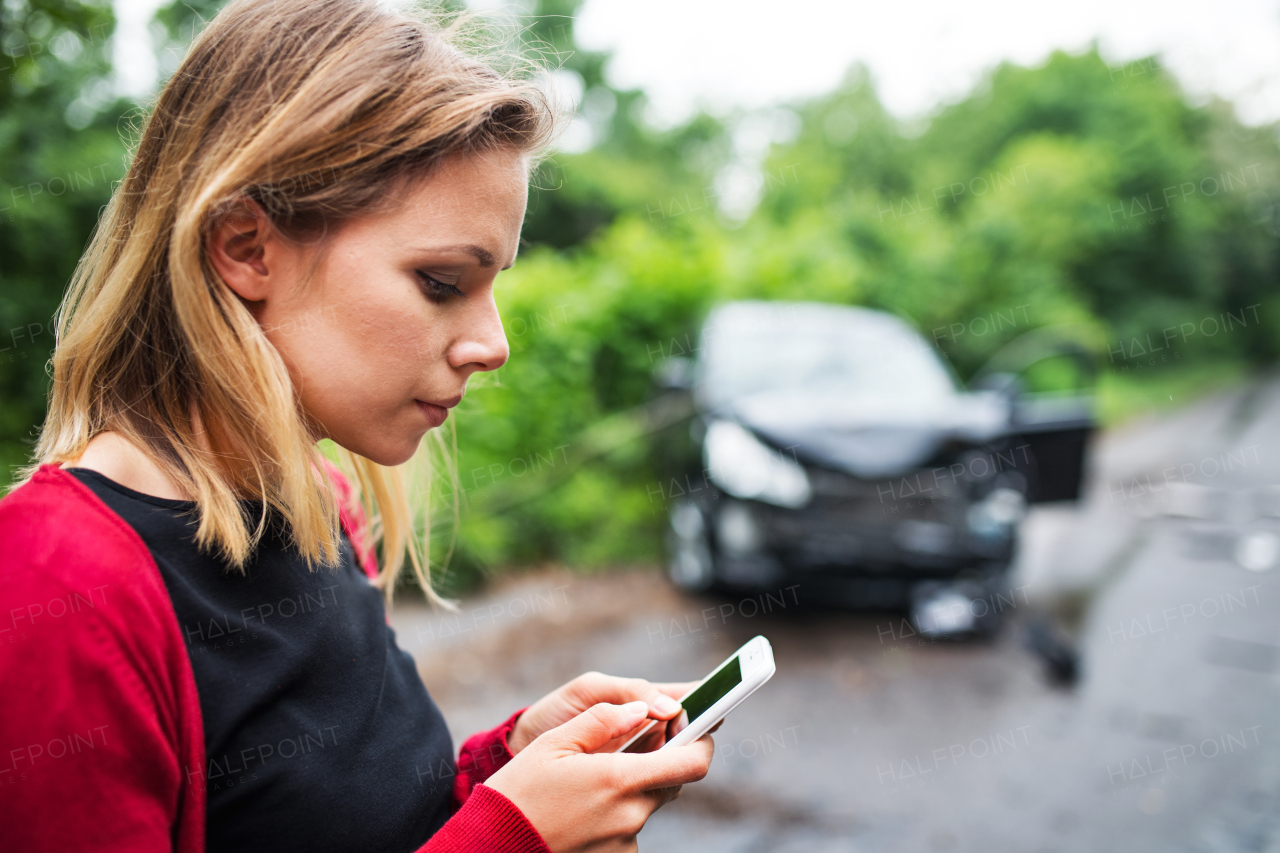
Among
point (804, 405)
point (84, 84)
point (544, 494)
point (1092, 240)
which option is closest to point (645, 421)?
point (544, 494)

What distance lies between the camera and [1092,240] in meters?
18.1

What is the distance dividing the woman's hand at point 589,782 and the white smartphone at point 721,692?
0.19 feet

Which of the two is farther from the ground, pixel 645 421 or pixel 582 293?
pixel 582 293

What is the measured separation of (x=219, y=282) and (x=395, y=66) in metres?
0.35

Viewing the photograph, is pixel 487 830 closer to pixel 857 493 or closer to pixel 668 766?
pixel 668 766

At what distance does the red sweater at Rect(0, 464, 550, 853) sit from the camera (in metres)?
0.73

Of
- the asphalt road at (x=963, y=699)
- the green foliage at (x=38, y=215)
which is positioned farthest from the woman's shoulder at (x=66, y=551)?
the green foliage at (x=38, y=215)

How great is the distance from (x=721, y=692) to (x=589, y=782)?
308 millimetres

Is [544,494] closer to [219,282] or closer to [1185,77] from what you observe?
[219,282]

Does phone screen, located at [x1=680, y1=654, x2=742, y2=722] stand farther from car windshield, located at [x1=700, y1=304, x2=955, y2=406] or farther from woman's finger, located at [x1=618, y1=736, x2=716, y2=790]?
car windshield, located at [x1=700, y1=304, x2=955, y2=406]

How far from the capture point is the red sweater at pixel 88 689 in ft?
2.39

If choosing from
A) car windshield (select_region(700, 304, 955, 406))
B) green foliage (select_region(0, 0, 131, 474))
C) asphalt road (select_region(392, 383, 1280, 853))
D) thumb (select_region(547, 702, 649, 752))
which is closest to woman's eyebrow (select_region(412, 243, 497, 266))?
thumb (select_region(547, 702, 649, 752))

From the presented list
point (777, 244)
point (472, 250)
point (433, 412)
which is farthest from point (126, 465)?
point (777, 244)

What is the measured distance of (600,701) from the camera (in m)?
1.30
